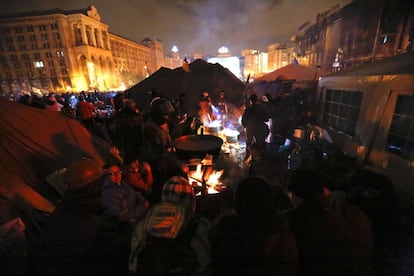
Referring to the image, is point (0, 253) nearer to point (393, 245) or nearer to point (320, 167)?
point (393, 245)

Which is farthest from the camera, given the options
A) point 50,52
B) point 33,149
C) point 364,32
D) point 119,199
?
point 50,52

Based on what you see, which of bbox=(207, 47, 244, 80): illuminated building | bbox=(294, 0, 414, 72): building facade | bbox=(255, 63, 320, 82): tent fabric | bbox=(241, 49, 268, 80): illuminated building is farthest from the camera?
bbox=(241, 49, 268, 80): illuminated building

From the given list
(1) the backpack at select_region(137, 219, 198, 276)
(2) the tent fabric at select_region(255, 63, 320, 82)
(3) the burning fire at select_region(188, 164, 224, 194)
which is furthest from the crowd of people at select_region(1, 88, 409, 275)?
(2) the tent fabric at select_region(255, 63, 320, 82)

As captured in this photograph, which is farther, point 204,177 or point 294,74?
point 294,74

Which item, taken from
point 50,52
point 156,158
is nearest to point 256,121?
point 156,158

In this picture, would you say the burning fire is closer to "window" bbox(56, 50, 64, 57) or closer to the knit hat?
the knit hat

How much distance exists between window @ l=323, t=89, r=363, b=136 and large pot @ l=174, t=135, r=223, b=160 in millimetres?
4967

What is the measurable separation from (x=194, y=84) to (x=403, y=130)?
11.0 metres

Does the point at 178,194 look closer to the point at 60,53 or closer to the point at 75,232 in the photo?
the point at 75,232

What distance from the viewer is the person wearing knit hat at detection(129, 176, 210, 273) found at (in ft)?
5.60

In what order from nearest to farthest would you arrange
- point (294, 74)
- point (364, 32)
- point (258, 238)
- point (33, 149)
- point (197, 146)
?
point (258, 238)
point (33, 149)
point (197, 146)
point (294, 74)
point (364, 32)

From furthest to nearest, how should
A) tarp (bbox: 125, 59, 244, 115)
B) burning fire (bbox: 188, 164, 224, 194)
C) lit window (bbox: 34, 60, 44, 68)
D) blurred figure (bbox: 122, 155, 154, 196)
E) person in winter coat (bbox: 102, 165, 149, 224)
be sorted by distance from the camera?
lit window (bbox: 34, 60, 44, 68), tarp (bbox: 125, 59, 244, 115), burning fire (bbox: 188, 164, 224, 194), blurred figure (bbox: 122, 155, 154, 196), person in winter coat (bbox: 102, 165, 149, 224)

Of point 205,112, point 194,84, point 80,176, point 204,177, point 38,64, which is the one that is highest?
point 38,64

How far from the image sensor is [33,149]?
4703mm
